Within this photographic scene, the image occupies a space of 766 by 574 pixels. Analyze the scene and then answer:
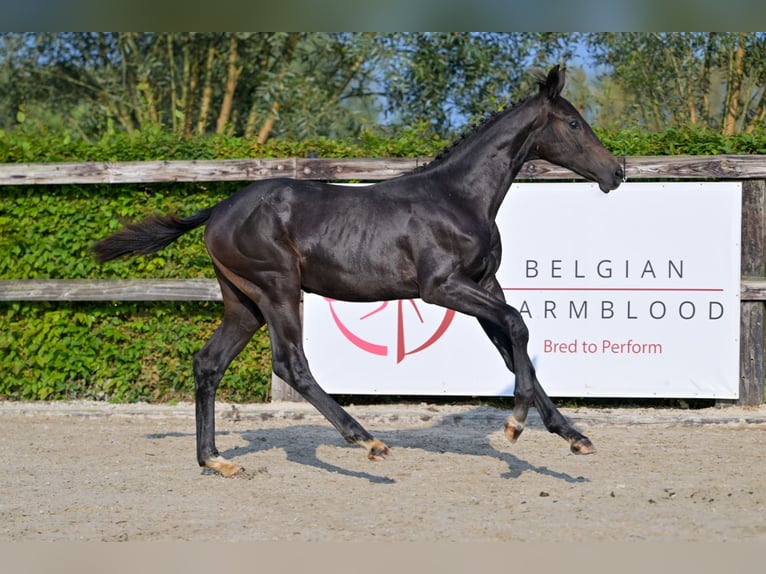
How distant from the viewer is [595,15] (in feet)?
15.7

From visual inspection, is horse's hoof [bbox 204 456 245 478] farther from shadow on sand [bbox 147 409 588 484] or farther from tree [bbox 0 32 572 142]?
tree [bbox 0 32 572 142]

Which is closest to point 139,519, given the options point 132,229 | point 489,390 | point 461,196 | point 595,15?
point 132,229

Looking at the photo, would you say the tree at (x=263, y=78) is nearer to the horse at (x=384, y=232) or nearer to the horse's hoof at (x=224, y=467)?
the horse at (x=384, y=232)

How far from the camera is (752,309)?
8094 millimetres

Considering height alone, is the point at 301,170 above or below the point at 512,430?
above

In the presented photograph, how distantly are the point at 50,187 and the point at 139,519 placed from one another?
475 centimetres

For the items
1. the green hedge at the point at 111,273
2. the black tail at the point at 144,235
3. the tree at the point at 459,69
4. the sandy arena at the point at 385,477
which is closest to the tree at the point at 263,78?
the tree at the point at 459,69

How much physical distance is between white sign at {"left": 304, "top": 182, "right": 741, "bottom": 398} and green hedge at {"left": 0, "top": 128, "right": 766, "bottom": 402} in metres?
0.85

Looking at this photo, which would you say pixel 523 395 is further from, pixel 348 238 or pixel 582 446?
pixel 348 238

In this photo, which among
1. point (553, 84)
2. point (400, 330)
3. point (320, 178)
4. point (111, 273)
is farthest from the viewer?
point (111, 273)

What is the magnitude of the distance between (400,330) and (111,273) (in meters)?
2.72

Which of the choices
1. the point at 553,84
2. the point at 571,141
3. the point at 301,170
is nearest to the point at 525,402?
the point at 571,141

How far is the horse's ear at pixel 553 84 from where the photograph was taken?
582 centimetres

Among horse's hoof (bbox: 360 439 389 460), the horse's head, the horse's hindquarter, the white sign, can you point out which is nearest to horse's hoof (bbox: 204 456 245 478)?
horse's hoof (bbox: 360 439 389 460)
